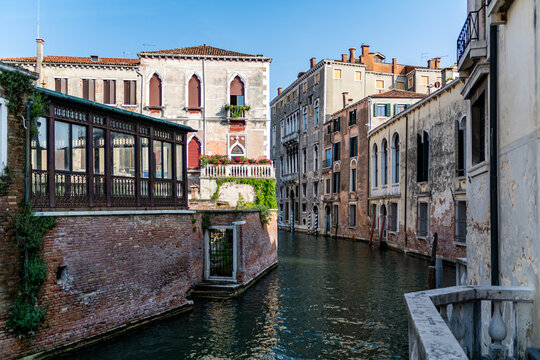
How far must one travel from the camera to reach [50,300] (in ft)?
25.7

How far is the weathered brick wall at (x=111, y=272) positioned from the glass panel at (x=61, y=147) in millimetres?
1036

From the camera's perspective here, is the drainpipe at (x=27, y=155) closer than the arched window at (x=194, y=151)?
Yes

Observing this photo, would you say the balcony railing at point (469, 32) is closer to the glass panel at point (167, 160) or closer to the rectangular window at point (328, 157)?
the glass panel at point (167, 160)

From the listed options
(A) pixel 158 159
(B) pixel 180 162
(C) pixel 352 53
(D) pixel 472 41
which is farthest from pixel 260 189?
(C) pixel 352 53

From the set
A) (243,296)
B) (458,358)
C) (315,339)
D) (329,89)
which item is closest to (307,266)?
(243,296)

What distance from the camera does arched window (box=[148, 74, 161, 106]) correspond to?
2081cm

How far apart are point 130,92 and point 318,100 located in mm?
19642

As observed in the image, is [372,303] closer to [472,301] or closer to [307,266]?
[307,266]

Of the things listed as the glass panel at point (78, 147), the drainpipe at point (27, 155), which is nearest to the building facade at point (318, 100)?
the glass panel at point (78, 147)

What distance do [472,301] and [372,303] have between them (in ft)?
30.4

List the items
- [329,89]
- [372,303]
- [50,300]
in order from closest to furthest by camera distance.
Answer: [50,300] → [372,303] → [329,89]

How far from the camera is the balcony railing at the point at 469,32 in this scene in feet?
22.2

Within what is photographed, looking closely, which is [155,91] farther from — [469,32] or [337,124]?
[337,124]

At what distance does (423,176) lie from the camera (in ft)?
72.8
